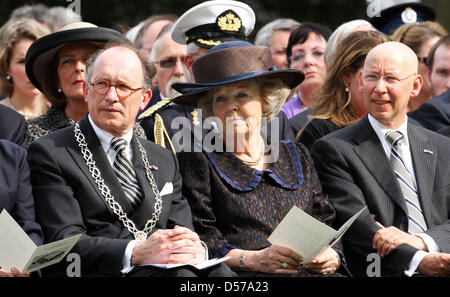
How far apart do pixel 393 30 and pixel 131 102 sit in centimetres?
430

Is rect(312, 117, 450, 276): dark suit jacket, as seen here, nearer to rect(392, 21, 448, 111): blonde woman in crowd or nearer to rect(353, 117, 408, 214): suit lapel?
rect(353, 117, 408, 214): suit lapel

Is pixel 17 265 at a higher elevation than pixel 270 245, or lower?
higher

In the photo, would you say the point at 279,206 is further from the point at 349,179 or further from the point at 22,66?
the point at 22,66

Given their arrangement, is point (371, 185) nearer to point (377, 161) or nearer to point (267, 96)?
point (377, 161)

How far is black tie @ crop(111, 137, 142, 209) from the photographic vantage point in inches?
189

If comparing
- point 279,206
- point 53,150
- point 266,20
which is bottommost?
point 266,20

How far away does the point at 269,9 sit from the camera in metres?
14.8

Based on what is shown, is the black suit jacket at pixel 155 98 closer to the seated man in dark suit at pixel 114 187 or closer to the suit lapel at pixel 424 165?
the seated man in dark suit at pixel 114 187

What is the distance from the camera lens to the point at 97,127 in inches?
193

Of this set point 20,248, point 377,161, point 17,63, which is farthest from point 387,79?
point 17,63

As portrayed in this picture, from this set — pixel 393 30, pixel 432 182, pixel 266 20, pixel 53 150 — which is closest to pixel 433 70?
pixel 393 30

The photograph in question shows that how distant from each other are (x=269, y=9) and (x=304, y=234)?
35.0 feet

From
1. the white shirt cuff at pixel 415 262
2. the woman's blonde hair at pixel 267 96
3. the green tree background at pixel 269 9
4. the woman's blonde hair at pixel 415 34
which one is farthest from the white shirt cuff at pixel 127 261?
the green tree background at pixel 269 9

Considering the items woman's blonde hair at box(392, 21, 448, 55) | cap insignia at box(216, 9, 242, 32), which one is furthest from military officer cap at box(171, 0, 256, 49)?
woman's blonde hair at box(392, 21, 448, 55)
